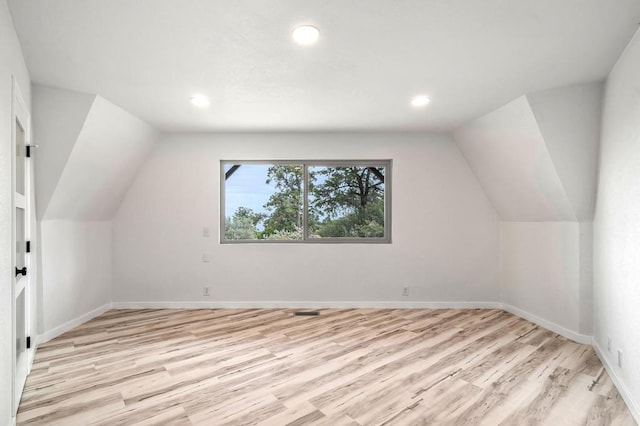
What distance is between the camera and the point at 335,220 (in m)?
4.64

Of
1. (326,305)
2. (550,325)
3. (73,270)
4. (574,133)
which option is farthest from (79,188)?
(550,325)

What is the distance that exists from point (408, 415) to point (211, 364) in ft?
5.36

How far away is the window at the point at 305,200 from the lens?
4.61 metres

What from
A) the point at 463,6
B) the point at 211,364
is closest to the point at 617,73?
the point at 463,6

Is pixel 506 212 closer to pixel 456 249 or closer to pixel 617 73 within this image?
pixel 456 249

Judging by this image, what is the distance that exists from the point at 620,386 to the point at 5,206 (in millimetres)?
4049

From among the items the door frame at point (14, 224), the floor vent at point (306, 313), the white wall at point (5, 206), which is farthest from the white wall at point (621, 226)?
the door frame at point (14, 224)

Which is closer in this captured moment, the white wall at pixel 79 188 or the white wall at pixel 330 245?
the white wall at pixel 79 188

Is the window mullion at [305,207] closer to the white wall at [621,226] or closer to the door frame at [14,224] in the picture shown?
the door frame at [14,224]

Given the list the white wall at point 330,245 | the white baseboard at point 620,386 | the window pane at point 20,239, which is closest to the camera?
the white baseboard at point 620,386

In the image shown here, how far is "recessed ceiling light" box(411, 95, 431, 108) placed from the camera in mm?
3176

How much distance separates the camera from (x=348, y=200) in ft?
15.3

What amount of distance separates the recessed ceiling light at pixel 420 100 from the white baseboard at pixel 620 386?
2.62 m

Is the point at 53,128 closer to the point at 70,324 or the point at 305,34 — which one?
the point at 70,324
